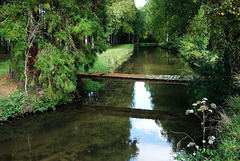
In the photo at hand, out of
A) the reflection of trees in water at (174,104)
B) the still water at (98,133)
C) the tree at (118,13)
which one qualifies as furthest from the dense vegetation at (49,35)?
the reflection of trees in water at (174,104)

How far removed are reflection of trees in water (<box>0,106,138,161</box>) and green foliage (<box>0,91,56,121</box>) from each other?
0.55 meters

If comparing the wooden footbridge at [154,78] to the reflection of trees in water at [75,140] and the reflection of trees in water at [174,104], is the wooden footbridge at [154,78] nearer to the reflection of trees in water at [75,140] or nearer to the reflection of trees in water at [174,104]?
the reflection of trees in water at [174,104]

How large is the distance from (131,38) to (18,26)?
55.7 meters

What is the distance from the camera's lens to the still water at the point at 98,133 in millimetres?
5656

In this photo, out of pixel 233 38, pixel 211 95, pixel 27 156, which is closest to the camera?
pixel 27 156

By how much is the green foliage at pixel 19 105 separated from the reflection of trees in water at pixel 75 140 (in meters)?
0.55

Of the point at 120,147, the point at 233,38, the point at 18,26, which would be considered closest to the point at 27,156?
the point at 120,147

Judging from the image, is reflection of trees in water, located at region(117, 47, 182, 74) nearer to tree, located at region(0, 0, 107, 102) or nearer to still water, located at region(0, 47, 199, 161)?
still water, located at region(0, 47, 199, 161)

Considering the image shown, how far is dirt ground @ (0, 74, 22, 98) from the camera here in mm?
8281

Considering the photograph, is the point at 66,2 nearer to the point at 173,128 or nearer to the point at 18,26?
the point at 18,26

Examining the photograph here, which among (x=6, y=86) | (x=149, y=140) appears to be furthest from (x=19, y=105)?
(x=149, y=140)

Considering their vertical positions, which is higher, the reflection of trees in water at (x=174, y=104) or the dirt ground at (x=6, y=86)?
the dirt ground at (x=6, y=86)

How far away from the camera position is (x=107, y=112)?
884cm

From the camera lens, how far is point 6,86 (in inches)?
345
